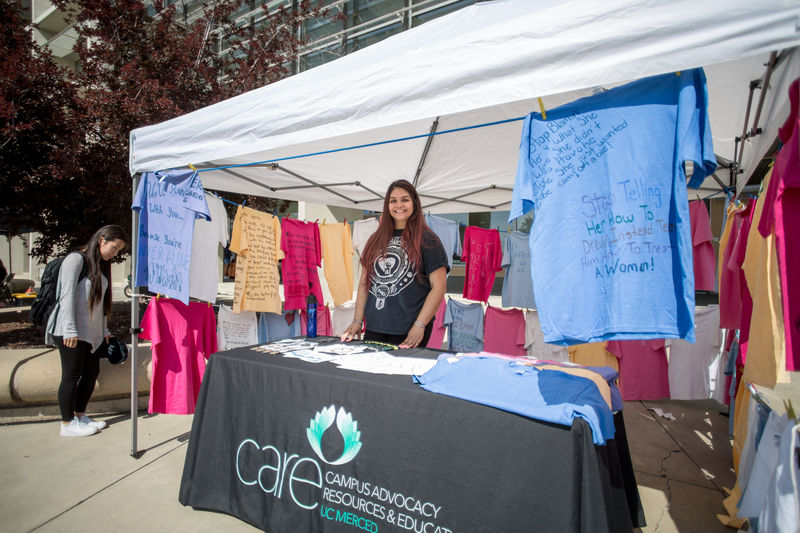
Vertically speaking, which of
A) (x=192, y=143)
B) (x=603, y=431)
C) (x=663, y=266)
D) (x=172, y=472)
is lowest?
(x=172, y=472)

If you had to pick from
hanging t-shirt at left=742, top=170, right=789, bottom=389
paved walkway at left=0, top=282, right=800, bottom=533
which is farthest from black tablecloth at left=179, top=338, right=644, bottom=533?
hanging t-shirt at left=742, top=170, right=789, bottom=389

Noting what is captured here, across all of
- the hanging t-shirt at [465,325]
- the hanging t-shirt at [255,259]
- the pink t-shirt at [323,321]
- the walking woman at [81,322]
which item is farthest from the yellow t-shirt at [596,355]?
the walking woman at [81,322]

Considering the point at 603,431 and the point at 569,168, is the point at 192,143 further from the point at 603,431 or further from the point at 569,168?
the point at 603,431

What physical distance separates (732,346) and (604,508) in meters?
2.60

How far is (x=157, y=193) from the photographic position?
9.25ft

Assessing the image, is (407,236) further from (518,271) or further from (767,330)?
(518,271)

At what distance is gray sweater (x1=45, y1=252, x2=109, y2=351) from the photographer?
9.49ft

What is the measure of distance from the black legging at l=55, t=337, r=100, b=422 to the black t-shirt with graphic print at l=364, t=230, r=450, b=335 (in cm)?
244

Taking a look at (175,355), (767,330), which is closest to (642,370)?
(767,330)

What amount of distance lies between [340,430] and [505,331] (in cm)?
305

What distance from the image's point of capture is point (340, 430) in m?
1.71

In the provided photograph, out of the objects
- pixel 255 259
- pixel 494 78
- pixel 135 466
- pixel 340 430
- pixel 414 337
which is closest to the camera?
pixel 494 78

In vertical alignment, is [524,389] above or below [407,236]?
below

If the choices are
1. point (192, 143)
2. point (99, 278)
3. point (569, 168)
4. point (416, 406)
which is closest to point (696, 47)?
point (569, 168)
